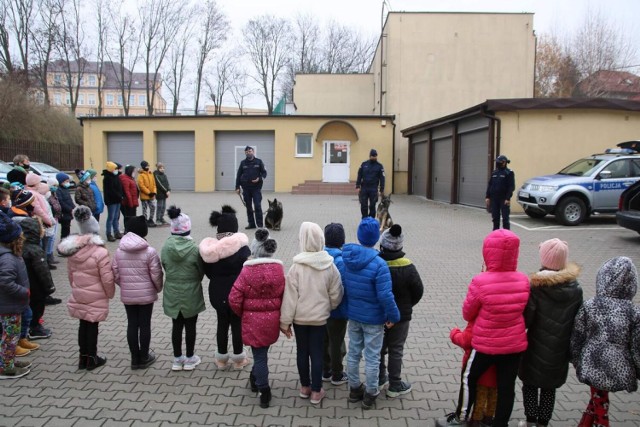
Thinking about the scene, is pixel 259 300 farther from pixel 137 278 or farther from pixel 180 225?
pixel 137 278

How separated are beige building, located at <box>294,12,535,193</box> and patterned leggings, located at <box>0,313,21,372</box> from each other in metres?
24.6

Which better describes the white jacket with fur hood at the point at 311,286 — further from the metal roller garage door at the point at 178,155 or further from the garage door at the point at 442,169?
the metal roller garage door at the point at 178,155

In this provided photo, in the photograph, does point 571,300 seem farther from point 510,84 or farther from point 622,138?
point 510,84

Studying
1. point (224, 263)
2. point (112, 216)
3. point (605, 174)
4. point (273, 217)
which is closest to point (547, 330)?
point (224, 263)

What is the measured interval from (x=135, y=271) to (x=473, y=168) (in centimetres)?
1559

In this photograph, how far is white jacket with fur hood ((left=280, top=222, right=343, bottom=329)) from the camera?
3.81 m

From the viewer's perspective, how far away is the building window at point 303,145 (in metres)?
26.2

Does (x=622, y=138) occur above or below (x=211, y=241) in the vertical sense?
above

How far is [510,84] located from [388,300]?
27.3 meters

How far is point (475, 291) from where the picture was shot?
3.34m

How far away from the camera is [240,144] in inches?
1052

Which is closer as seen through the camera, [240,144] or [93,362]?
[93,362]

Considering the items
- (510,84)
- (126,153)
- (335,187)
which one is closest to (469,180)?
(335,187)

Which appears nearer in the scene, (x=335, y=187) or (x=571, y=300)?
(x=571, y=300)
